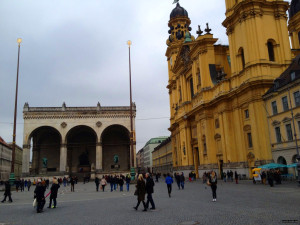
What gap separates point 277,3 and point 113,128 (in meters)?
42.1

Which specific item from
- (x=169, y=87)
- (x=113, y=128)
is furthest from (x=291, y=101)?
(x=113, y=128)

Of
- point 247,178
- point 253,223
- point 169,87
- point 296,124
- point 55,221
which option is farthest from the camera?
point 169,87

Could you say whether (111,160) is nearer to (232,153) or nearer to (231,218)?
(232,153)

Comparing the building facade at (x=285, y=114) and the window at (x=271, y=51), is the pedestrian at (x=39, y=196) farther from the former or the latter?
the window at (x=271, y=51)

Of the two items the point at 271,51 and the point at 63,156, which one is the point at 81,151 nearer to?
the point at 63,156

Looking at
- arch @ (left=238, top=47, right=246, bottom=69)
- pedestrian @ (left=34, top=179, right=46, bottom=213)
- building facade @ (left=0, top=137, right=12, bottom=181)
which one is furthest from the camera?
building facade @ (left=0, top=137, right=12, bottom=181)

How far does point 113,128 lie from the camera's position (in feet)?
212

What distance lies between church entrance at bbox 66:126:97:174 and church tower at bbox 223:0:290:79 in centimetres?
3944

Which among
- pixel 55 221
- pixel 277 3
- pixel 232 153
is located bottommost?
pixel 55 221

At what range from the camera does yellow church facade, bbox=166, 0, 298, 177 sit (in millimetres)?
30766

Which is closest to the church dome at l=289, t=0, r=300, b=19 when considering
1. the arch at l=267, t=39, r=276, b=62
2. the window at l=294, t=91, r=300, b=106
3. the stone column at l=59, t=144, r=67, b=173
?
the arch at l=267, t=39, r=276, b=62

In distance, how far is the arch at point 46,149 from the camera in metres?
62.2

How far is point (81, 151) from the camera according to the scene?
64.8m

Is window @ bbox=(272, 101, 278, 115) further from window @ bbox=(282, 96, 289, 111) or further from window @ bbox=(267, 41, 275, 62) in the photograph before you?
window @ bbox=(267, 41, 275, 62)
